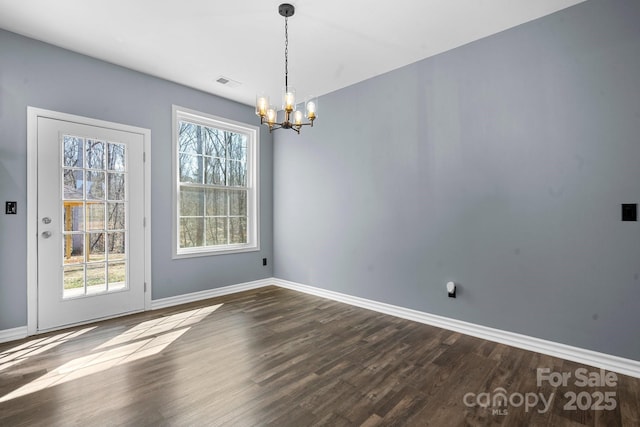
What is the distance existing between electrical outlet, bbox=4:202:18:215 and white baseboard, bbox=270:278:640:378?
11.8 feet

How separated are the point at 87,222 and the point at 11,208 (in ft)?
1.98

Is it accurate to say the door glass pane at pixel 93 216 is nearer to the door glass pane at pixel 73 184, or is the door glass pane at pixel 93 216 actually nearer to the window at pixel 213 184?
the door glass pane at pixel 73 184

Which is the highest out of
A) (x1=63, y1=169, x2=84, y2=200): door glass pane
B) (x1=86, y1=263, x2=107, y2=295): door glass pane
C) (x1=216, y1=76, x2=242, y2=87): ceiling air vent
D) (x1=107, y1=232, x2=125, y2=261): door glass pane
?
(x1=216, y1=76, x2=242, y2=87): ceiling air vent

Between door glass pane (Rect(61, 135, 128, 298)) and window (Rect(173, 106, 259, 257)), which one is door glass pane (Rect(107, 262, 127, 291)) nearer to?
door glass pane (Rect(61, 135, 128, 298))

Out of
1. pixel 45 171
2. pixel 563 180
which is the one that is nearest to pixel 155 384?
pixel 45 171

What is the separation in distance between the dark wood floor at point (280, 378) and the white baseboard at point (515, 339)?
10 centimetres

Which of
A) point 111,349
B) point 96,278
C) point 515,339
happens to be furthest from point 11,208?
point 515,339

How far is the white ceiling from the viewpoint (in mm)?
2566

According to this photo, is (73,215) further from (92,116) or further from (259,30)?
(259,30)

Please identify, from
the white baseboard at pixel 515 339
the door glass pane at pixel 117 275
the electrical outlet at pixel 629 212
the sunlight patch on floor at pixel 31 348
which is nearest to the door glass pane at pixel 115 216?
the door glass pane at pixel 117 275

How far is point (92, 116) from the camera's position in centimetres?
339

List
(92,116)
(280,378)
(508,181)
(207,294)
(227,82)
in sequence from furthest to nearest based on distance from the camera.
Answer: (207,294), (227,82), (92,116), (508,181), (280,378)

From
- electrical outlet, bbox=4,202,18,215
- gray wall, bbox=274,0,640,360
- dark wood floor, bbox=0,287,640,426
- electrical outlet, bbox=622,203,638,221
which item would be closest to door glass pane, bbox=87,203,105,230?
electrical outlet, bbox=4,202,18,215

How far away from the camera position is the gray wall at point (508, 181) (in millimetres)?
2389
